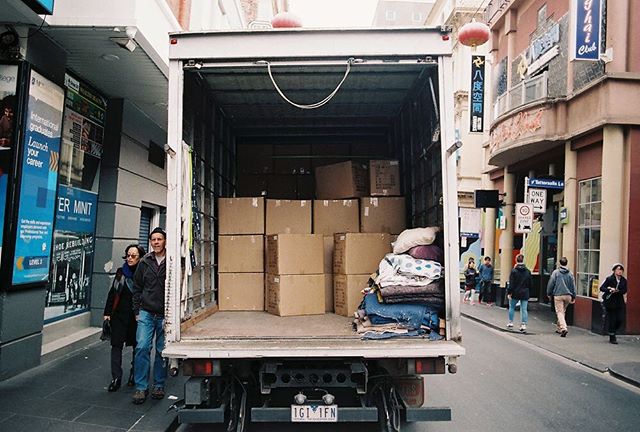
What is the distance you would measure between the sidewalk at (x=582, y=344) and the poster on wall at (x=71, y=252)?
8.59 metres

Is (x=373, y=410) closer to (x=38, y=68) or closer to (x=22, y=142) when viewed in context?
(x=22, y=142)

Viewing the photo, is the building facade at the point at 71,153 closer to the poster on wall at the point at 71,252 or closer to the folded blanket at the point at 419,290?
the poster on wall at the point at 71,252

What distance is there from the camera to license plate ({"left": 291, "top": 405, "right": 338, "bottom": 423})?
4.08 meters

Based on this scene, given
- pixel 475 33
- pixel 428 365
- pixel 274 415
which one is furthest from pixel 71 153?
pixel 475 33

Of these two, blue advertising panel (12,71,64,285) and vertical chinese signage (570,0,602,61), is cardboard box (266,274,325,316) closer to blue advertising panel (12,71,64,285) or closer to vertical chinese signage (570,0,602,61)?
blue advertising panel (12,71,64,285)

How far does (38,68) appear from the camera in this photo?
6.48 metres

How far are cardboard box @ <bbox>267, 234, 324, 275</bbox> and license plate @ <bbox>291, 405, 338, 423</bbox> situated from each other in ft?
5.59

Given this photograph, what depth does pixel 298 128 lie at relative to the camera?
7305mm

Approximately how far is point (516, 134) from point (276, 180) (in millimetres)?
10080

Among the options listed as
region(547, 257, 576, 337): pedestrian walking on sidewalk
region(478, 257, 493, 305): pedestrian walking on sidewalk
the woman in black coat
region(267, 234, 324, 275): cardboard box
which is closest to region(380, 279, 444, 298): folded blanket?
region(267, 234, 324, 275): cardboard box

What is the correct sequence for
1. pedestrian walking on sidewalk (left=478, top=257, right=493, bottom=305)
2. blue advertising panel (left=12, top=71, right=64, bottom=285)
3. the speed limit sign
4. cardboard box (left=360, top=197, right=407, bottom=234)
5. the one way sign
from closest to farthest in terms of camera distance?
1. blue advertising panel (left=12, top=71, right=64, bottom=285)
2. cardboard box (left=360, top=197, right=407, bottom=234)
3. the speed limit sign
4. the one way sign
5. pedestrian walking on sidewalk (left=478, top=257, right=493, bottom=305)

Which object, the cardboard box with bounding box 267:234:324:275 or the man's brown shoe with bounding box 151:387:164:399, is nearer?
the cardboard box with bounding box 267:234:324:275

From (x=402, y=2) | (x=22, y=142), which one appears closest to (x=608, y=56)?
(x=22, y=142)

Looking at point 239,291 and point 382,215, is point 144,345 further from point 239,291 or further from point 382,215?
point 382,215
